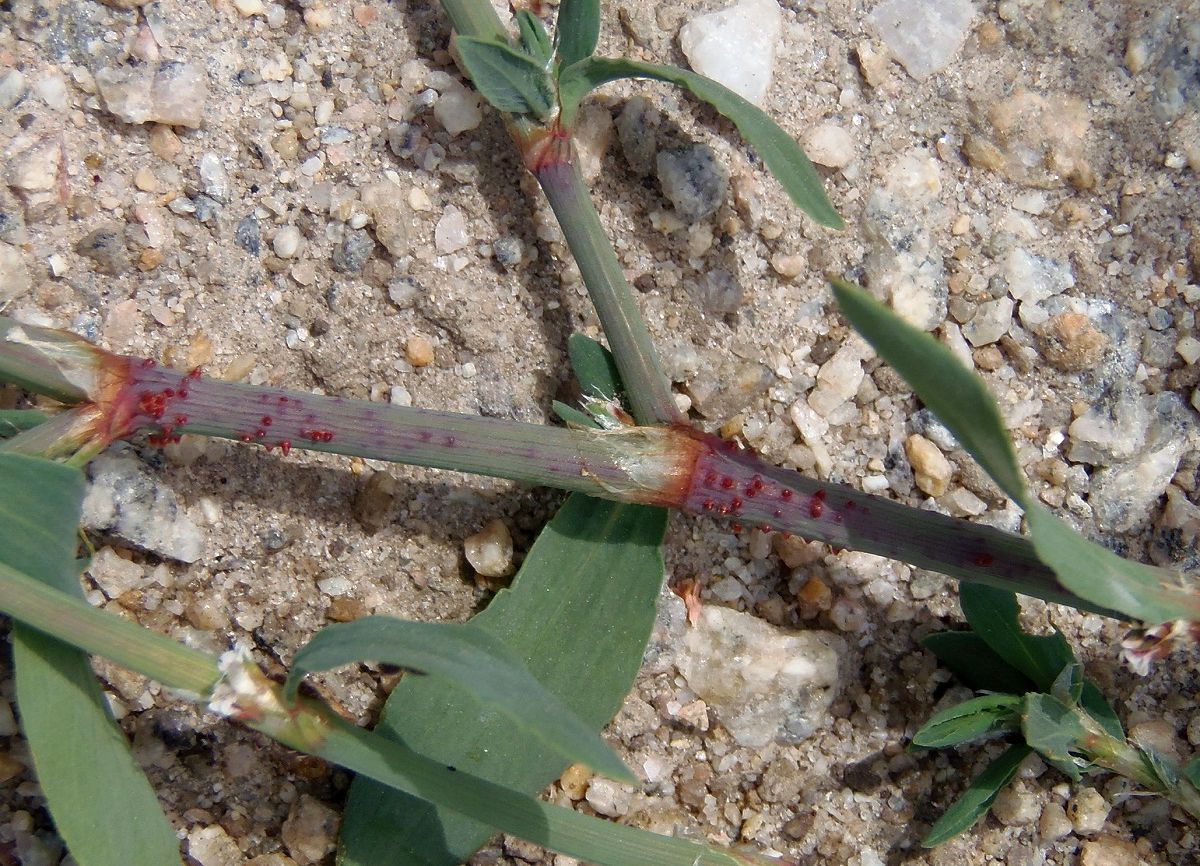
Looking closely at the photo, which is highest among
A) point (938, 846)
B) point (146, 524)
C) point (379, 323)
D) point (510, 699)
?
point (510, 699)

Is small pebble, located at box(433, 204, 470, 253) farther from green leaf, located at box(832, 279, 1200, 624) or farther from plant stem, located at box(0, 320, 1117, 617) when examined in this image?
green leaf, located at box(832, 279, 1200, 624)

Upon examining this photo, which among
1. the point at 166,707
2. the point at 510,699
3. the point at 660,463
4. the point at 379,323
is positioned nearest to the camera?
the point at 510,699

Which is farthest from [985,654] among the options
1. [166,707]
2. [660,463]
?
[166,707]

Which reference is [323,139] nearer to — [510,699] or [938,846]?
[510,699]

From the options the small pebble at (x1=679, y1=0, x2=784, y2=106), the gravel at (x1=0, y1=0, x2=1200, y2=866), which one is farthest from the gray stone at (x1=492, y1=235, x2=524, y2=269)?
the small pebble at (x1=679, y1=0, x2=784, y2=106)

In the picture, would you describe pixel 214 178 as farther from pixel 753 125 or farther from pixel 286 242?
pixel 753 125
